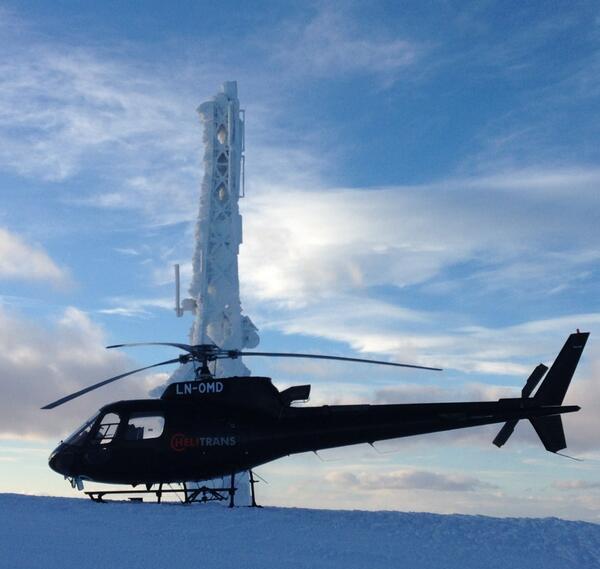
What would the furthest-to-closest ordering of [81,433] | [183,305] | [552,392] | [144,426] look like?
1. [183,305]
2. [81,433]
3. [144,426]
4. [552,392]

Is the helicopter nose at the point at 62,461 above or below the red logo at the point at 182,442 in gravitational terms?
below

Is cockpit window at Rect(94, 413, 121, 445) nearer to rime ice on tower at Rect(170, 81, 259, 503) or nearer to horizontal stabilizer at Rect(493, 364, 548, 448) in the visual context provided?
horizontal stabilizer at Rect(493, 364, 548, 448)

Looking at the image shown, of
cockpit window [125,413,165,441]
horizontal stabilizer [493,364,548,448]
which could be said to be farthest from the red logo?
horizontal stabilizer [493,364,548,448]

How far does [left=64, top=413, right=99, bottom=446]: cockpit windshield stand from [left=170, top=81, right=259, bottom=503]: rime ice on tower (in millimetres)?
22787

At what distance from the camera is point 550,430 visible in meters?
19.2

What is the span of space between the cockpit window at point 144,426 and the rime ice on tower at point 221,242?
76.1ft

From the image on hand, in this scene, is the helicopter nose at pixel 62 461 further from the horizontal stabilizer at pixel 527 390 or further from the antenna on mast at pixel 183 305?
the antenna on mast at pixel 183 305

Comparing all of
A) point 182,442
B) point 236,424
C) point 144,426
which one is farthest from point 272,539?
point 144,426

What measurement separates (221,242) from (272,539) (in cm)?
3039

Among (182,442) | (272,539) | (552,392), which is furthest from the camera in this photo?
(552,392)

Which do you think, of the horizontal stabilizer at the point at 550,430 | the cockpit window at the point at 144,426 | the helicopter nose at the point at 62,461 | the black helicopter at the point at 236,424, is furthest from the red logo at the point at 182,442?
the horizontal stabilizer at the point at 550,430

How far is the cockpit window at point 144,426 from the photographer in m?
19.2

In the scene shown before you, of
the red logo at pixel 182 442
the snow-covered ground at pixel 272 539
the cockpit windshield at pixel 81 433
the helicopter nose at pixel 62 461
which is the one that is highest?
the cockpit windshield at pixel 81 433

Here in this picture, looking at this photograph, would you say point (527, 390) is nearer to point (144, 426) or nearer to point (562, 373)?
point (562, 373)
